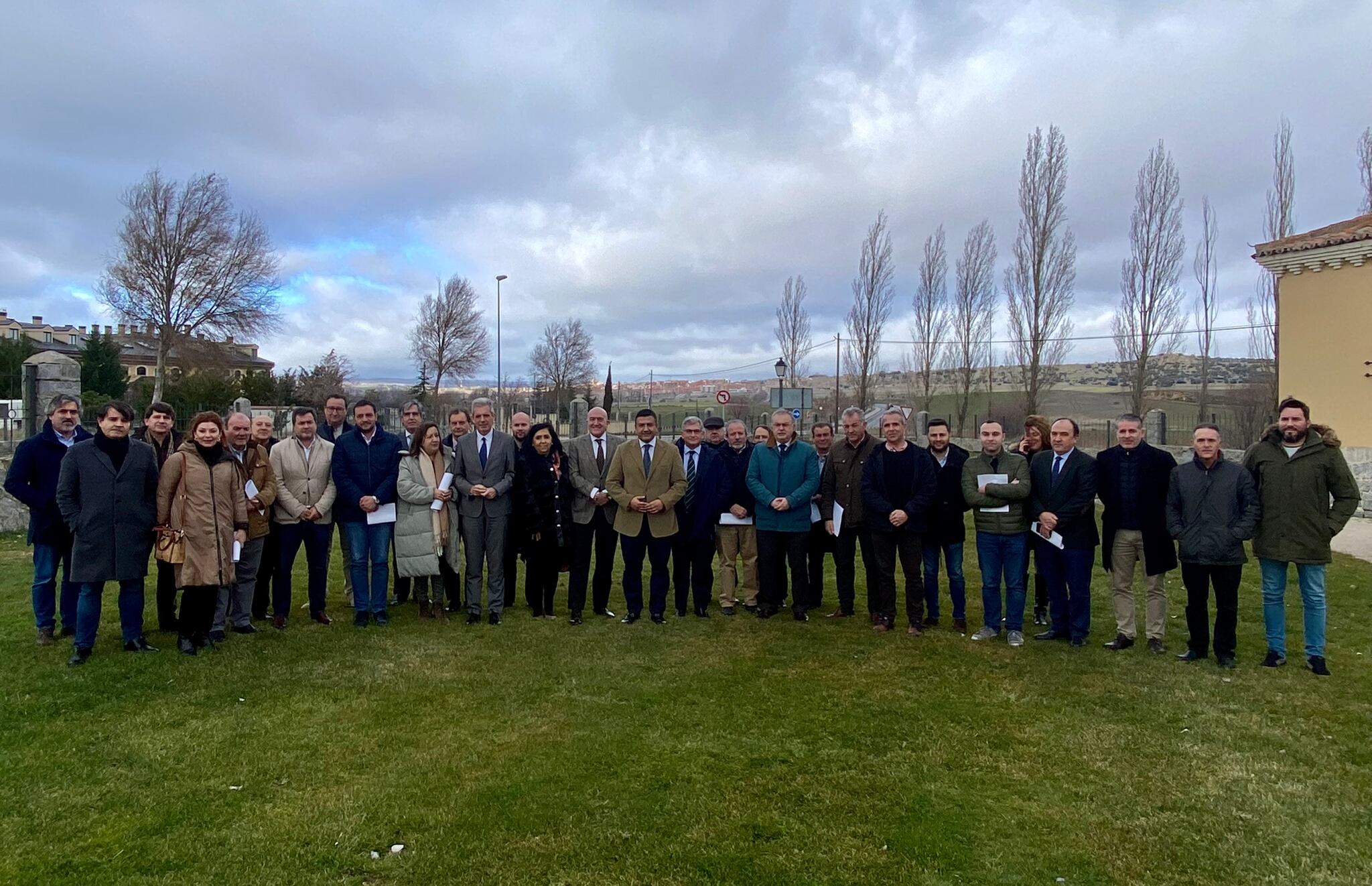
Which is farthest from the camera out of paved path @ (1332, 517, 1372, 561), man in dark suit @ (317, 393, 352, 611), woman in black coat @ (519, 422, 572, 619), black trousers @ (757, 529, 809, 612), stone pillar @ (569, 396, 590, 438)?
stone pillar @ (569, 396, 590, 438)

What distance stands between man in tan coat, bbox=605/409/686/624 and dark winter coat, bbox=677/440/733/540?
0.20m

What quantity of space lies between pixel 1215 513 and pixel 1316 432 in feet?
2.92

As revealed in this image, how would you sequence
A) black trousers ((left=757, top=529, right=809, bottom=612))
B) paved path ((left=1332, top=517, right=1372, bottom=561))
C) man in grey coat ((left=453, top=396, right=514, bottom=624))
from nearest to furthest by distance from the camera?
man in grey coat ((left=453, top=396, right=514, bottom=624)), black trousers ((left=757, top=529, right=809, bottom=612)), paved path ((left=1332, top=517, right=1372, bottom=561))

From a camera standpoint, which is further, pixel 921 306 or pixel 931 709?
pixel 921 306

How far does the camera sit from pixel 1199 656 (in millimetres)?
6004

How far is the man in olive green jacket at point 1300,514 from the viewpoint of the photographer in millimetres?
5594

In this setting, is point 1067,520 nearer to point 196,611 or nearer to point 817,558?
point 817,558

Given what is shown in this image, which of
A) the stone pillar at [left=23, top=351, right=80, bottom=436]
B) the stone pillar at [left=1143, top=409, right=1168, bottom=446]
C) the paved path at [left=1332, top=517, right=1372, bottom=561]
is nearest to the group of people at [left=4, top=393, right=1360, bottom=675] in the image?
the paved path at [left=1332, top=517, right=1372, bottom=561]

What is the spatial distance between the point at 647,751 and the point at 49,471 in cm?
511

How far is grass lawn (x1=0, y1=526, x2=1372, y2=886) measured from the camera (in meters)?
3.21

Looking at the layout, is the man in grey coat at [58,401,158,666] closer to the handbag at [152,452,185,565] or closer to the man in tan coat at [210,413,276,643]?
the handbag at [152,452,185,565]

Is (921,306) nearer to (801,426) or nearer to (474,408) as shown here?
(801,426)

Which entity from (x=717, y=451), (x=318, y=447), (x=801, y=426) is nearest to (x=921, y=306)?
(x=801, y=426)

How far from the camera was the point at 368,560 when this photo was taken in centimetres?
696
